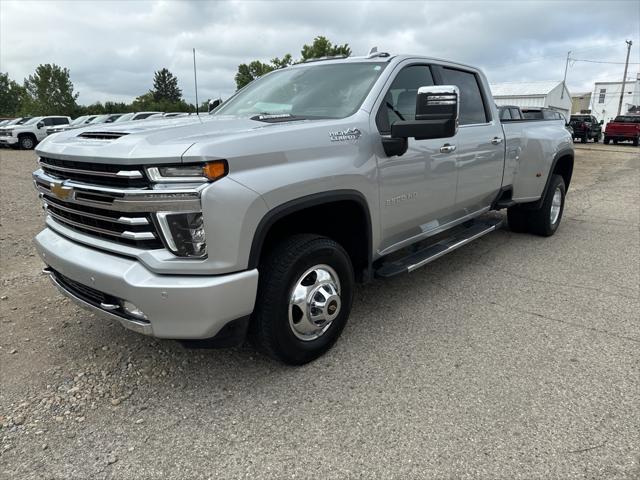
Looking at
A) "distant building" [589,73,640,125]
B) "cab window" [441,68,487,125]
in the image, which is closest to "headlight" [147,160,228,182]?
"cab window" [441,68,487,125]

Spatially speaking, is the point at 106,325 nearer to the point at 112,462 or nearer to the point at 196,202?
the point at 112,462

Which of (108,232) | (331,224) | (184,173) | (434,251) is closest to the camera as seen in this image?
(184,173)

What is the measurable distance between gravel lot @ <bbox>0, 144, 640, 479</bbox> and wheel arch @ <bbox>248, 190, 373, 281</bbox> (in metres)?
0.64

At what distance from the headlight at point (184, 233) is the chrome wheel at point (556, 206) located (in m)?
5.12

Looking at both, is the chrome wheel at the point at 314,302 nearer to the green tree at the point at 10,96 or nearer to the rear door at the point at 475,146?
the rear door at the point at 475,146

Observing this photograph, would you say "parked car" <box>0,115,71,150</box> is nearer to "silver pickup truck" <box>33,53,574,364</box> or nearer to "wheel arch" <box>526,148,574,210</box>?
"wheel arch" <box>526,148,574,210</box>

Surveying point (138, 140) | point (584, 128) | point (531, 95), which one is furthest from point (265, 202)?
point (531, 95)

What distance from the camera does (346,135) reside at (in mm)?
2984

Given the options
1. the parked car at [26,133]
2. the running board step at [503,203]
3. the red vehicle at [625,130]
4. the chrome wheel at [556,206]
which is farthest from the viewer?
the red vehicle at [625,130]

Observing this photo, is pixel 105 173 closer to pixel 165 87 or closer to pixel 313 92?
pixel 313 92

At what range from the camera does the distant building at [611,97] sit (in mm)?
59188

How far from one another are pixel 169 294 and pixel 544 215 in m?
5.13

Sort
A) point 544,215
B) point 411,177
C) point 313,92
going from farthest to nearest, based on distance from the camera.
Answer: point 544,215 → point 313,92 → point 411,177

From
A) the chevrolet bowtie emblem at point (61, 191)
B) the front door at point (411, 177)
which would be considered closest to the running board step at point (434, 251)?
the front door at point (411, 177)
